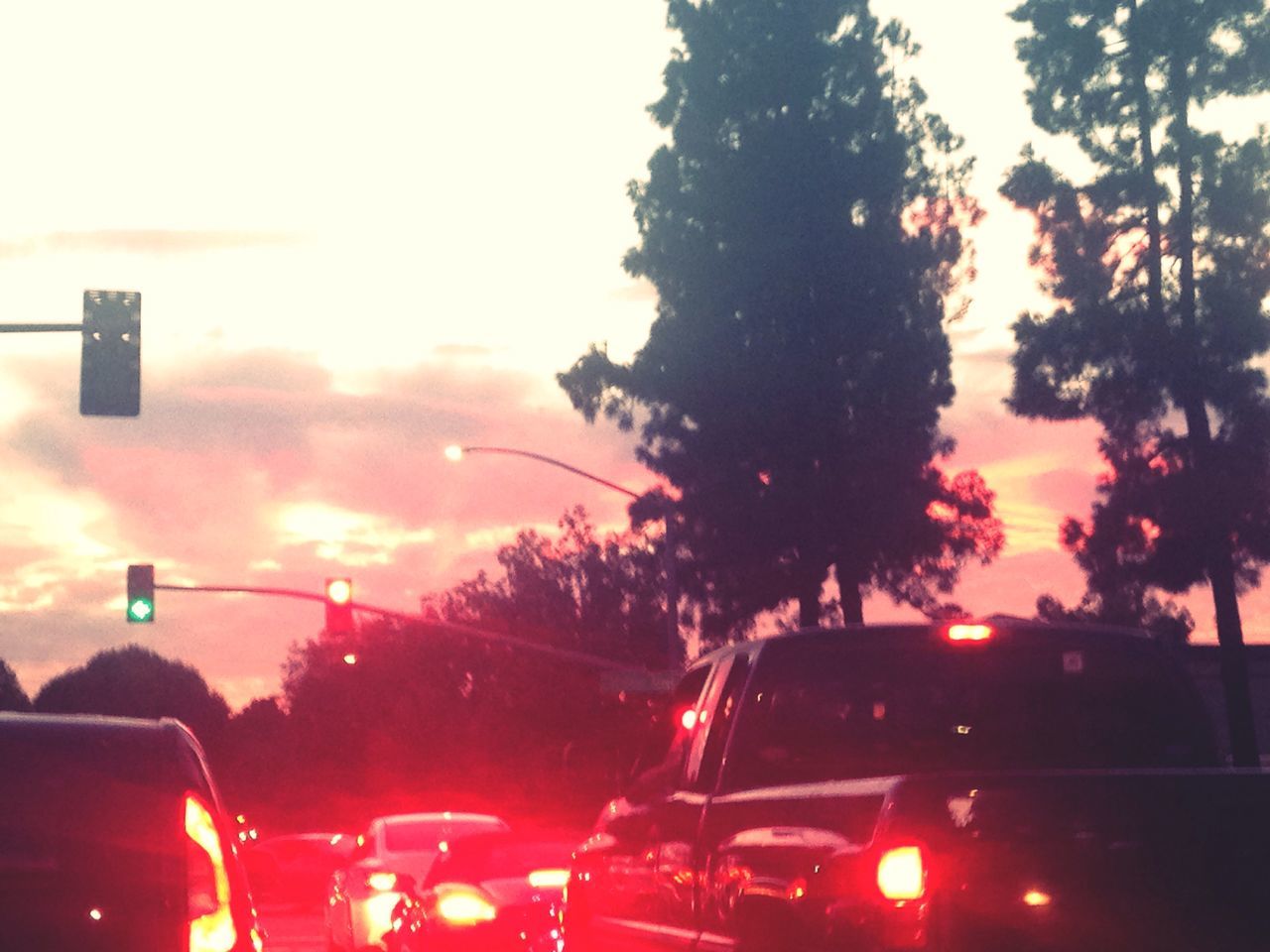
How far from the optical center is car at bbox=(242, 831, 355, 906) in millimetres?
7734

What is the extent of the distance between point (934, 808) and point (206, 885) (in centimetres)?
226

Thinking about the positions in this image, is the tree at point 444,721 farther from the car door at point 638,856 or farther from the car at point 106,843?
the car at point 106,843

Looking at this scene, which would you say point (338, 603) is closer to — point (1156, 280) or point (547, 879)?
point (1156, 280)

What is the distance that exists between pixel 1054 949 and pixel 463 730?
68.8 m

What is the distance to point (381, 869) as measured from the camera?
60.6ft

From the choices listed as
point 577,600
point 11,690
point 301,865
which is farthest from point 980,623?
point 11,690

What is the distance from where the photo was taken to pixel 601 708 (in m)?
63.4

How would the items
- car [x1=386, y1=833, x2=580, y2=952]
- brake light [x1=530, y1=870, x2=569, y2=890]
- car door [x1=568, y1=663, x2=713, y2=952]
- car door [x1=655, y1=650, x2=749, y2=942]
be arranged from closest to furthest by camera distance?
car door [x1=655, y1=650, x2=749, y2=942]
car door [x1=568, y1=663, x2=713, y2=952]
car [x1=386, y1=833, x2=580, y2=952]
brake light [x1=530, y1=870, x2=569, y2=890]

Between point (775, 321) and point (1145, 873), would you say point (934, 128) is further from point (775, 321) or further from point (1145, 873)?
point (1145, 873)

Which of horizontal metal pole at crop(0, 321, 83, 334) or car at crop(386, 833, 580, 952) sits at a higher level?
horizontal metal pole at crop(0, 321, 83, 334)

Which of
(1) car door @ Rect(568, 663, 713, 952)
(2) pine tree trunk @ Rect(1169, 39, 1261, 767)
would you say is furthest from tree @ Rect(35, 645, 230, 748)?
(1) car door @ Rect(568, 663, 713, 952)

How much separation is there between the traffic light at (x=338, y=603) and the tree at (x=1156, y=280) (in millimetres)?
13188

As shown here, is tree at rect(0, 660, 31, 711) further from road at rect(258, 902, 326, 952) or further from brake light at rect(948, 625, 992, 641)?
brake light at rect(948, 625, 992, 641)

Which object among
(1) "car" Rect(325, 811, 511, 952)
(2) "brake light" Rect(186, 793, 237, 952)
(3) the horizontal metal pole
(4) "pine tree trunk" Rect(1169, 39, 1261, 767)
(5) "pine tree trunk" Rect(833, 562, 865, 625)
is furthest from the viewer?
(5) "pine tree trunk" Rect(833, 562, 865, 625)
